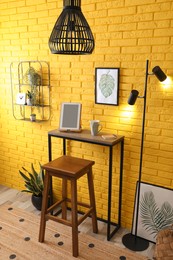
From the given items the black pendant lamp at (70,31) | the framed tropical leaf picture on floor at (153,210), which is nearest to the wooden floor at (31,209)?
the framed tropical leaf picture on floor at (153,210)

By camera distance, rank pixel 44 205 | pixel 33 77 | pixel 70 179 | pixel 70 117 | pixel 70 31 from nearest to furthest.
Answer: pixel 70 31
pixel 70 179
pixel 44 205
pixel 70 117
pixel 33 77

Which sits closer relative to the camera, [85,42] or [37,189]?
[85,42]

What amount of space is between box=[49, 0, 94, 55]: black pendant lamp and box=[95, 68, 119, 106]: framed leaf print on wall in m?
1.16

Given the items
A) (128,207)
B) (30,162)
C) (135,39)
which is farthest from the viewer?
(30,162)

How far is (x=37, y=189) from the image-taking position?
304cm

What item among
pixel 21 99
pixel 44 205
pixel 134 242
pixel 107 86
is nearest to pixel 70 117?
pixel 107 86

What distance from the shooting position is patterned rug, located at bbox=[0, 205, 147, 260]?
93.4 inches

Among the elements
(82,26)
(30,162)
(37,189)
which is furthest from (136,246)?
(82,26)

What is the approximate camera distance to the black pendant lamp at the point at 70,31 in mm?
1315

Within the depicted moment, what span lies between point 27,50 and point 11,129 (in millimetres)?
1046

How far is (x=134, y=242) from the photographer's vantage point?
2.56 m

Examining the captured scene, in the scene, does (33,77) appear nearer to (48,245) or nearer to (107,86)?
(107,86)

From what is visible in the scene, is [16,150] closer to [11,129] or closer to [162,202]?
[11,129]

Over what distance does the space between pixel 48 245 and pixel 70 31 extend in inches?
79.5
